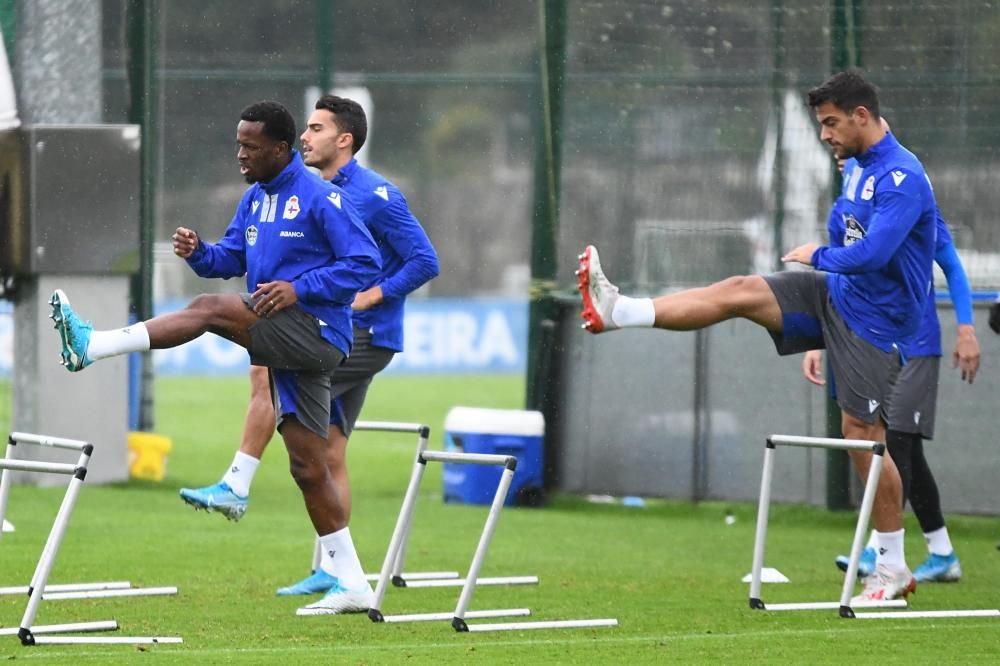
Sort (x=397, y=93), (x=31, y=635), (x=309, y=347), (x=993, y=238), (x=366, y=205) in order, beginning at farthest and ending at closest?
(x=397, y=93), (x=993, y=238), (x=366, y=205), (x=309, y=347), (x=31, y=635)

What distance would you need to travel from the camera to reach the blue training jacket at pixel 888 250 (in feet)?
23.5

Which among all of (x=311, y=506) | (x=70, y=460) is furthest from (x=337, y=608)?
(x=70, y=460)

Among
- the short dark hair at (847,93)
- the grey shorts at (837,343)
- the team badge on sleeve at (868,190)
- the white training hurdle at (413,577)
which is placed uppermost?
the short dark hair at (847,93)

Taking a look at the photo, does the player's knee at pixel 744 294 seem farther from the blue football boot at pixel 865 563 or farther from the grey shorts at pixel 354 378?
the grey shorts at pixel 354 378

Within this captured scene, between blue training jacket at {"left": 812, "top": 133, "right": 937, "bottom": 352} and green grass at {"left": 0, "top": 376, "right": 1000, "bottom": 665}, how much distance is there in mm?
1221

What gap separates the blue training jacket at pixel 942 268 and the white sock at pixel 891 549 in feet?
2.53

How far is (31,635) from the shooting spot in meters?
6.21

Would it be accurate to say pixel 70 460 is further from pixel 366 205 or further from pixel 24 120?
pixel 366 205

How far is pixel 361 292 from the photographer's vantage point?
25.0 feet

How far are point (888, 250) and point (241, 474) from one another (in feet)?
9.18

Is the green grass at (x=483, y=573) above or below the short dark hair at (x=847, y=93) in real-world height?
below

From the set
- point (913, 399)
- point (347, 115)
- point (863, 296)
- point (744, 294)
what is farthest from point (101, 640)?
point (913, 399)

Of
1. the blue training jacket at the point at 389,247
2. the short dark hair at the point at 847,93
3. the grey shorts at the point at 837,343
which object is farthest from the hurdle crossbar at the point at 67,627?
the short dark hair at the point at 847,93

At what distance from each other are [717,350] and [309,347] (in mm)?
4976
